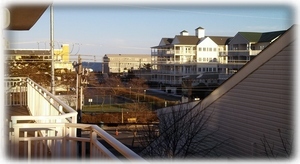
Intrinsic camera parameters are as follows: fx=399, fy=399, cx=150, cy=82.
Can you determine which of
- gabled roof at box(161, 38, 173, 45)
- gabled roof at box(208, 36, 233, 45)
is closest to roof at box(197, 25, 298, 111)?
gabled roof at box(208, 36, 233, 45)

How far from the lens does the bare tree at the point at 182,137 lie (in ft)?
20.4

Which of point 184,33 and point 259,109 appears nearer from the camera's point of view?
point 259,109

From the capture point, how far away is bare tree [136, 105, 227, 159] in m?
6.22

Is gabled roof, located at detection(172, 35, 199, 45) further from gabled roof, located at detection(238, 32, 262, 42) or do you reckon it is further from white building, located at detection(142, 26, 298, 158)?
white building, located at detection(142, 26, 298, 158)

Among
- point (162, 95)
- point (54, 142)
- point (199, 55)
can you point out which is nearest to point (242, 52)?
point (199, 55)

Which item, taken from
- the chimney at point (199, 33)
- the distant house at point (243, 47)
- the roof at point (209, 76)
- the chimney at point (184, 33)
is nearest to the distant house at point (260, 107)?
the distant house at point (243, 47)

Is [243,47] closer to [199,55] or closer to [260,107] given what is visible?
[199,55]

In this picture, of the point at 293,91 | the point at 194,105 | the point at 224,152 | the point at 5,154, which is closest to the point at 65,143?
the point at 5,154

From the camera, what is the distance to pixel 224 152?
684 centimetres

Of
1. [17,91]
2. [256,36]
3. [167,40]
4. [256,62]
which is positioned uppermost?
[167,40]

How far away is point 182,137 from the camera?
22.7 feet

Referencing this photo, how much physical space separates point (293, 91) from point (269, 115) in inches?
23.4

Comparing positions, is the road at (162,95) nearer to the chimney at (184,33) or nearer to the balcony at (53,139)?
the chimney at (184,33)

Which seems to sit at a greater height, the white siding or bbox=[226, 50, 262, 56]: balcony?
bbox=[226, 50, 262, 56]: balcony
